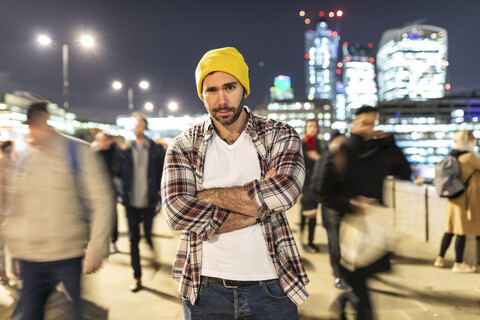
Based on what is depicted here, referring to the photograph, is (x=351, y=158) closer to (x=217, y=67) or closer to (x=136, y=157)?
(x=217, y=67)

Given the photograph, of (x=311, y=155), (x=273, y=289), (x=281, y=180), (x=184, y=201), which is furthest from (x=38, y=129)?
(x=311, y=155)

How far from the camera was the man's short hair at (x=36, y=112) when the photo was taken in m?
2.89

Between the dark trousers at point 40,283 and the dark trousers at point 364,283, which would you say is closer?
the dark trousers at point 40,283

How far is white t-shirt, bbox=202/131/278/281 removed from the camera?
1910 millimetres

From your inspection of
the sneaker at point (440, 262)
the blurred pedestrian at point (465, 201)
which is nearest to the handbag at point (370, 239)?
the blurred pedestrian at point (465, 201)

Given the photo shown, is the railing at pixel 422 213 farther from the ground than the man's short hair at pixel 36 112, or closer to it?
closer to it

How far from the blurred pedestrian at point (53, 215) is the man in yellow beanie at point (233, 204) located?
A: 1.03 metres

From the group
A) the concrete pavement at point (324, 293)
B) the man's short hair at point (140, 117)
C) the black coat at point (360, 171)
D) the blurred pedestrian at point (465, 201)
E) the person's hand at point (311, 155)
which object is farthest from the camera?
the person's hand at point (311, 155)

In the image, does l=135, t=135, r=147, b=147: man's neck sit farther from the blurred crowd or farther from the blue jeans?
the blue jeans

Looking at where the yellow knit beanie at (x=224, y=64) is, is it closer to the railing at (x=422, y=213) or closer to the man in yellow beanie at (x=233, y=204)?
the man in yellow beanie at (x=233, y=204)

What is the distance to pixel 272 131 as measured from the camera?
82.3 inches

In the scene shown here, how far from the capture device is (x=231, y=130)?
2119 mm

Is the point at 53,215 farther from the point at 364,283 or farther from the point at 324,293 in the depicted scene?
the point at 324,293

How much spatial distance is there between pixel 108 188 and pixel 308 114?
166941 mm
